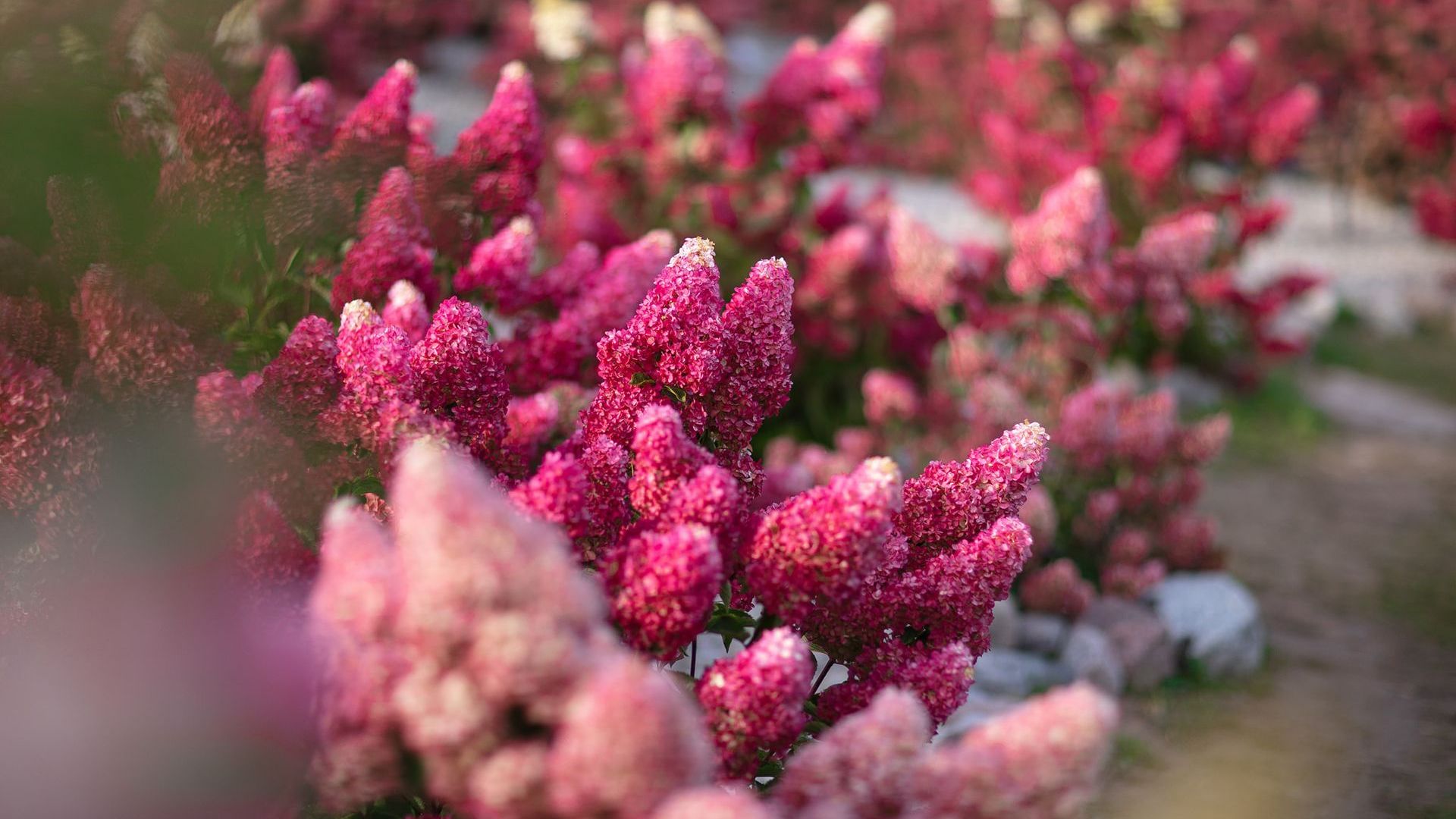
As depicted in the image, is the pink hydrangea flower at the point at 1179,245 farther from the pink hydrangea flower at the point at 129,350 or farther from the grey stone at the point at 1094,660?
the pink hydrangea flower at the point at 129,350

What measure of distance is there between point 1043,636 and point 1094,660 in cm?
16

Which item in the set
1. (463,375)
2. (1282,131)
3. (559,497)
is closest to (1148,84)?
(1282,131)

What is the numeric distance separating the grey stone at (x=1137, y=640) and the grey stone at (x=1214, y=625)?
6cm

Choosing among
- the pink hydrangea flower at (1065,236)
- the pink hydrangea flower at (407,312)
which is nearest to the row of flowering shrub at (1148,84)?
the pink hydrangea flower at (1065,236)

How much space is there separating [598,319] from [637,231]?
7.14ft

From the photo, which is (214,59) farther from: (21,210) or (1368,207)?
(1368,207)

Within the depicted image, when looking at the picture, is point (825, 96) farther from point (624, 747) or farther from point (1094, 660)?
point (624, 747)

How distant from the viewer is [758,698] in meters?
1.22

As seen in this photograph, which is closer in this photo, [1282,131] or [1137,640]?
[1137,640]

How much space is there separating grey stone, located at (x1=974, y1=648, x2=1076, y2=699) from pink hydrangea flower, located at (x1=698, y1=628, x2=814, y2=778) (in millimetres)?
1921

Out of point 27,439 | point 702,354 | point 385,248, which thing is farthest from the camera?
point 385,248

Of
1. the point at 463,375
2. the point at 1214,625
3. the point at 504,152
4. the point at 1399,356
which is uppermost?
the point at 1399,356

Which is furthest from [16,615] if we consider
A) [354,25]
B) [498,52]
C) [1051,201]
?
[498,52]

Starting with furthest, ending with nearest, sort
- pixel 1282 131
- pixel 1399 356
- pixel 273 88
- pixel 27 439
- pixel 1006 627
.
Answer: pixel 1399 356 → pixel 1282 131 → pixel 1006 627 → pixel 273 88 → pixel 27 439
